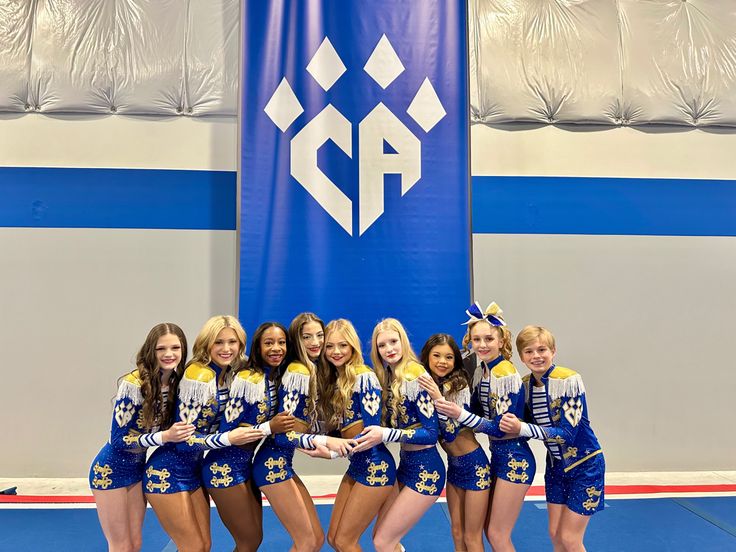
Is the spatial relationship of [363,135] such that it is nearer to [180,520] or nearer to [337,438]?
[337,438]

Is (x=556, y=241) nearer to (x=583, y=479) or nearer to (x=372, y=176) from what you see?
(x=372, y=176)

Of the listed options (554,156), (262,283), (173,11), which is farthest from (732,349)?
(173,11)

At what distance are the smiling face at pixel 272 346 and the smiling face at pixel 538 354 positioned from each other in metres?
1.22

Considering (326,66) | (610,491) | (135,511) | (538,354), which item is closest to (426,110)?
(326,66)

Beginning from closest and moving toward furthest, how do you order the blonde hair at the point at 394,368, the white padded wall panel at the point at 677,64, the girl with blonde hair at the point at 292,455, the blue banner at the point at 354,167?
the girl with blonde hair at the point at 292,455
the blonde hair at the point at 394,368
the blue banner at the point at 354,167
the white padded wall panel at the point at 677,64

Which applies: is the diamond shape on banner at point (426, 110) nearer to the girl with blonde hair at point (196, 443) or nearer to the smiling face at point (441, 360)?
the smiling face at point (441, 360)

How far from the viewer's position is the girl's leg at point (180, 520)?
8.01ft

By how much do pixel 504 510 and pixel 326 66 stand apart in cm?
365

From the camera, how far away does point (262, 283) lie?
4.38m

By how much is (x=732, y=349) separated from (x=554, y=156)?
2434 millimetres

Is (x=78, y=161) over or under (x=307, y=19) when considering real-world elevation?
under

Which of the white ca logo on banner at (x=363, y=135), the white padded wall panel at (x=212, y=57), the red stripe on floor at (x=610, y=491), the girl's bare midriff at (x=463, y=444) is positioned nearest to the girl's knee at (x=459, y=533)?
the girl's bare midriff at (x=463, y=444)

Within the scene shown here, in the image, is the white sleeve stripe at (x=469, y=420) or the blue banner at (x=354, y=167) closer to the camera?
the white sleeve stripe at (x=469, y=420)

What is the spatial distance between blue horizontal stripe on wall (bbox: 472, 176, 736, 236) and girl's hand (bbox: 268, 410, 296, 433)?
2.88m
